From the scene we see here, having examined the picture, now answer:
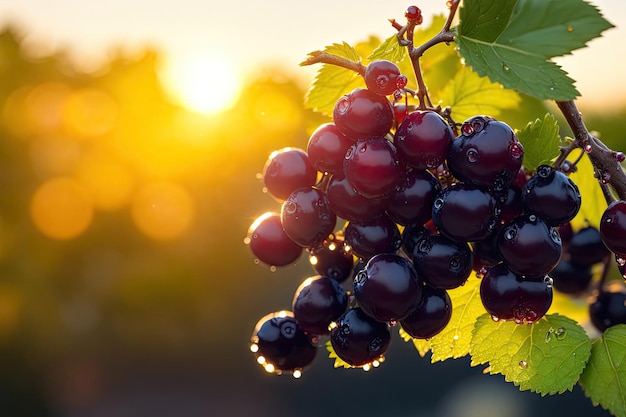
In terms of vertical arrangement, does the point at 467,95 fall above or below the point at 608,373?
above

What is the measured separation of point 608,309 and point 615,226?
0.38m

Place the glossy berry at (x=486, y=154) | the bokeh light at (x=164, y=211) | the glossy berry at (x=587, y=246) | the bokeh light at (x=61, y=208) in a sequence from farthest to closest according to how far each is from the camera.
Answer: the bokeh light at (x=164, y=211), the bokeh light at (x=61, y=208), the glossy berry at (x=587, y=246), the glossy berry at (x=486, y=154)

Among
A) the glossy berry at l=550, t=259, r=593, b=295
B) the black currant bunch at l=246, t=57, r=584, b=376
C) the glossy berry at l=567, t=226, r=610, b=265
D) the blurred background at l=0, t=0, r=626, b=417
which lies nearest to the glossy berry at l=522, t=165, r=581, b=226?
the black currant bunch at l=246, t=57, r=584, b=376

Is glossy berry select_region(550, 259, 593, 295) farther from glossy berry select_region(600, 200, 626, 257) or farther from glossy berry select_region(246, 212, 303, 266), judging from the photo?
glossy berry select_region(246, 212, 303, 266)

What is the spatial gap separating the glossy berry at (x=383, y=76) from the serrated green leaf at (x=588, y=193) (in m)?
0.39

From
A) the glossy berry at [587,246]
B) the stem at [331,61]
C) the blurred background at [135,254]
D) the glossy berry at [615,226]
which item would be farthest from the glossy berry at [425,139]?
the blurred background at [135,254]

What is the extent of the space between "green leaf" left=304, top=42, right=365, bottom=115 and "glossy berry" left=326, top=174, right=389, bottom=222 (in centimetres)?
15

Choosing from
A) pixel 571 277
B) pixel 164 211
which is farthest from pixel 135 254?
pixel 571 277

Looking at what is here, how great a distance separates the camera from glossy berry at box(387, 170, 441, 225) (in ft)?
2.49

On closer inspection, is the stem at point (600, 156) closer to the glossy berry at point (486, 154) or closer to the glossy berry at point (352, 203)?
the glossy berry at point (486, 154)

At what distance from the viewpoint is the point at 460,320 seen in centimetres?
89

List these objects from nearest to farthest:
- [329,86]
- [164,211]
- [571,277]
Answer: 1. [329,86]
2. [571,277]
3. [164,211]

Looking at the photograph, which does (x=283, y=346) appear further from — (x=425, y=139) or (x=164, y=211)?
(x=164, y=211)

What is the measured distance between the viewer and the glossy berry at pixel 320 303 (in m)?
0.90
